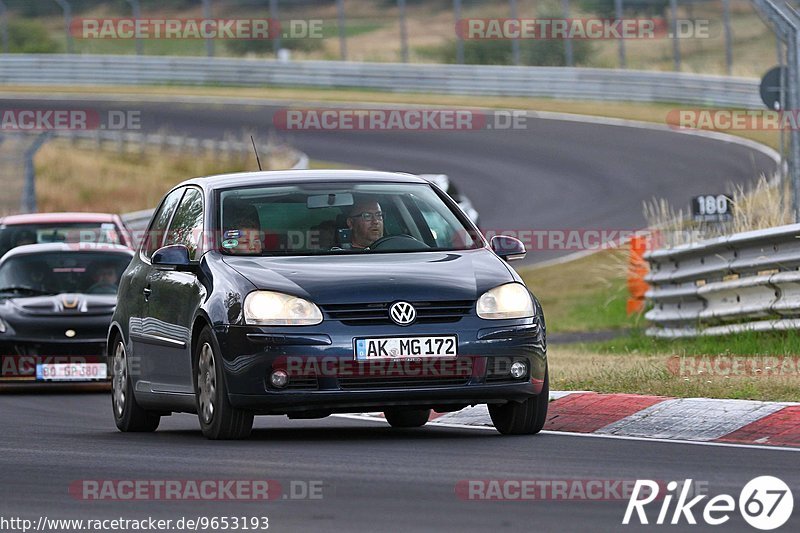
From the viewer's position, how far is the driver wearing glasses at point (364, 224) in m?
11.1

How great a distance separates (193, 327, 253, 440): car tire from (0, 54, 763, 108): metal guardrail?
33949 millimetres

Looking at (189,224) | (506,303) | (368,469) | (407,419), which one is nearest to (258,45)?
(407,419)

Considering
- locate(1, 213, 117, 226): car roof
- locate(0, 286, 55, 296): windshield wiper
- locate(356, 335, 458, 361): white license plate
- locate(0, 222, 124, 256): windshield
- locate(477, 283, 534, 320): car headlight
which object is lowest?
locate(0, 286, 55, 296): windshield wiper

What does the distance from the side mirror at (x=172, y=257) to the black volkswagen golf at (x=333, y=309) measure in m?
0.01

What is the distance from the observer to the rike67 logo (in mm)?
6973

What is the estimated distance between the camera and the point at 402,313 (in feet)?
32.9

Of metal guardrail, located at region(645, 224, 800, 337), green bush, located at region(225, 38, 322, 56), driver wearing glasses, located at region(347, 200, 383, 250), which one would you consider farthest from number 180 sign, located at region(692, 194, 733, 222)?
green bush, located at region(225, 38, 322, 56)

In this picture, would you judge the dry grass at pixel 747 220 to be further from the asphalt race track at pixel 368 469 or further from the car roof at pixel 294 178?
the asphalt race track at pixel 368 469

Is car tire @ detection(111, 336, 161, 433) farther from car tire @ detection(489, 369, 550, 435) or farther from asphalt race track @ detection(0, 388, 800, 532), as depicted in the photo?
car tire @ detection(489, 369, 550, 435)

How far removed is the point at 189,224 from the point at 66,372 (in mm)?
5629

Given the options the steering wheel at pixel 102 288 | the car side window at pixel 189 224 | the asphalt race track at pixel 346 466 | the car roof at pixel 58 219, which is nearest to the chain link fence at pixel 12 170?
the car roof at pixel 58 219

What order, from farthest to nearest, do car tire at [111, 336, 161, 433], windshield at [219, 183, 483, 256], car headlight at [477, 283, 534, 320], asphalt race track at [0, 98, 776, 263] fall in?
asphalt race track at [0, 98, 776, 263] → car tire at [111, 336, 161, 433] → windshield at [219, 183, 483, 256] → car headlight at [477, 283, 534, 320]

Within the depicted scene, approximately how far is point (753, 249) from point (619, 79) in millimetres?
31686

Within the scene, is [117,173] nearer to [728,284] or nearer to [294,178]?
[728,284]
